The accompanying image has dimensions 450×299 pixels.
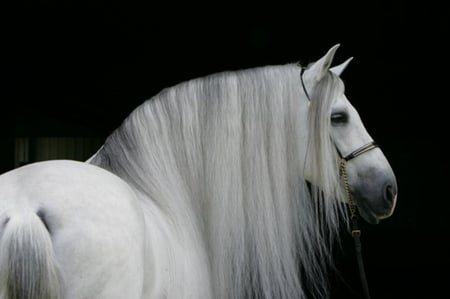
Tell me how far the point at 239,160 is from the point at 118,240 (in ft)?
1.82

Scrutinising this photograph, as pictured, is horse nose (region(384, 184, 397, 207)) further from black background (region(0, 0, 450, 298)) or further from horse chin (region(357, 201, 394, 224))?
black background (region(0, 0, 450, 298))

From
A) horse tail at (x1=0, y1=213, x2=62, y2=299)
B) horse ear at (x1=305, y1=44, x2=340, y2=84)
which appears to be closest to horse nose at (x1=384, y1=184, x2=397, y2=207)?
horse ear at (x1=305, y1=44, x2=340, y2=84)

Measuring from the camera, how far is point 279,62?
16.7 feet

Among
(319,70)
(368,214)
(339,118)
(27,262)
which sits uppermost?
(319,70)

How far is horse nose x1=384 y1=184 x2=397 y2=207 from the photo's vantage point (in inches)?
78.0

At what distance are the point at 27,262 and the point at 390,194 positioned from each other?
1.17m

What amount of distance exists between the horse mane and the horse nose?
0.16 meters

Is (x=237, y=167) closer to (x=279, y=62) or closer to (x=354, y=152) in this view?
(x=354, y=152)

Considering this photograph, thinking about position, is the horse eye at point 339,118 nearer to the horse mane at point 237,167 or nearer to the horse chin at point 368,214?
the horse mane at point 237,167

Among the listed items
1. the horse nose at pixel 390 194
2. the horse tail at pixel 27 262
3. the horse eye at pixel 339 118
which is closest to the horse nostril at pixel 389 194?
the horse nose at pixel 390 194

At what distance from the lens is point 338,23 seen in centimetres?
473

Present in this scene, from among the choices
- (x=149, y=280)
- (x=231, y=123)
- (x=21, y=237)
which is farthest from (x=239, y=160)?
(x=21, y=237)

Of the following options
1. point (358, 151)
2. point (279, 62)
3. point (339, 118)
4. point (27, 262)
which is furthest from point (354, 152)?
point (279, 62)

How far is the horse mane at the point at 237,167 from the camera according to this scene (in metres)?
1.80
